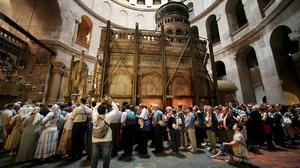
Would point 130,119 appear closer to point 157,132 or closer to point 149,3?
point 157,132

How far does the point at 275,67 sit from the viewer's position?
447 inches

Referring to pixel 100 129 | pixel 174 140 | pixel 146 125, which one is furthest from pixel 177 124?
pixel 100 129

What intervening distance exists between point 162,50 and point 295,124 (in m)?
9.70

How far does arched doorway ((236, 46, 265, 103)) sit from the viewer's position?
48.0 feet

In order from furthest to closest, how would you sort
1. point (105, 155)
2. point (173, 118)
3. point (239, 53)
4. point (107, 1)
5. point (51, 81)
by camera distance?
1. point (107, 1)
2. point (239, 53)
3. point (51, 81)
4. point (173, 118)
5. point (105, 155)

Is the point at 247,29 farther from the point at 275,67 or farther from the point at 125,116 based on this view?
the point at 125,116

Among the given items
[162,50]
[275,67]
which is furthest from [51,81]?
[275,67]

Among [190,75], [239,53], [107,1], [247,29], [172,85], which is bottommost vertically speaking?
[172,85]

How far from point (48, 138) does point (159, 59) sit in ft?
28.5

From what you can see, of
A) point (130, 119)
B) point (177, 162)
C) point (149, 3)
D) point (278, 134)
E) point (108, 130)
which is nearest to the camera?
point (108, 130)

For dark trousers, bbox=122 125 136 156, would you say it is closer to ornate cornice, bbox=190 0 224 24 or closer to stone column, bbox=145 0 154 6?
ornate cornice, bbox=190 0 224 24

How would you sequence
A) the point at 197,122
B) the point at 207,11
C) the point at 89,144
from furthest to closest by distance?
the point at 207,11 → the point at 197,122 → the point at 89,144

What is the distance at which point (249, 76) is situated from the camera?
15.8m

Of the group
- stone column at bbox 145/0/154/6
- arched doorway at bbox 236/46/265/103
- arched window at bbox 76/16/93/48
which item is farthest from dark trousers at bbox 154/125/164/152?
stone column at bbox 145/0/154/6
